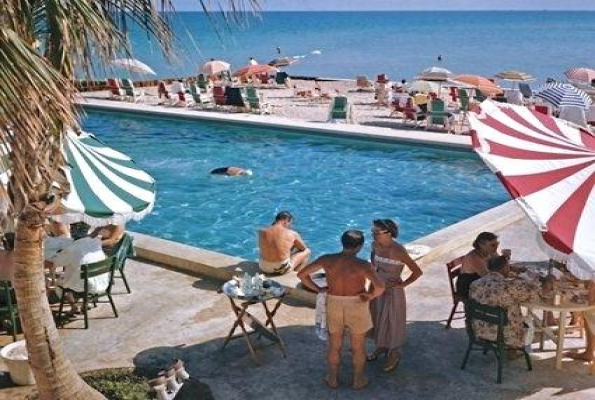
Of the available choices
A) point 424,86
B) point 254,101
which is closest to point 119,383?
point 254,101

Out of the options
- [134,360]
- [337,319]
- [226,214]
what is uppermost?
[337,319]

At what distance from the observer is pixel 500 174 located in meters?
5.58

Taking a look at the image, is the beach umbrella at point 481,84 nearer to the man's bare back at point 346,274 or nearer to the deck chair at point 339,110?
the deck chair at point 339,110

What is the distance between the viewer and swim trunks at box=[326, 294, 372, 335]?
18.5 feet

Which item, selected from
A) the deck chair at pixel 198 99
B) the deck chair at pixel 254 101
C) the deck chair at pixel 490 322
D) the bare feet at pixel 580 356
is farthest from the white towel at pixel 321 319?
the deck chair at pixel 198 99

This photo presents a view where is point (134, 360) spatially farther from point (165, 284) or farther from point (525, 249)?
point (525, 249)

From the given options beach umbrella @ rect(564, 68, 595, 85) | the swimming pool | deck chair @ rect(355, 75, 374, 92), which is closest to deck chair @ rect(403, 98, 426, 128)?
the swimming pool

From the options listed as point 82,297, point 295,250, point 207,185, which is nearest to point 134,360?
point 82,297

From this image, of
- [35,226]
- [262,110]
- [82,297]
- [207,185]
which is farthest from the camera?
[262,110]

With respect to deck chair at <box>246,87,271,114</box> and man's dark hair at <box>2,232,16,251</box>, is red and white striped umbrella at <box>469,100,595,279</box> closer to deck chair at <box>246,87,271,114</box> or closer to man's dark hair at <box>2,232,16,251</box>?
man's dark hair at <box>2,232,16,251</box>

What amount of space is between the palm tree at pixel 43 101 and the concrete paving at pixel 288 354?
52.3 inches

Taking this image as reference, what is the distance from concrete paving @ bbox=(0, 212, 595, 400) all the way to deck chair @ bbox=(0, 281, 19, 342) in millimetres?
515

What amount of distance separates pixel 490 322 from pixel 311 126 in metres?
13.9

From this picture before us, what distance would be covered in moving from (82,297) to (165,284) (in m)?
1.31
